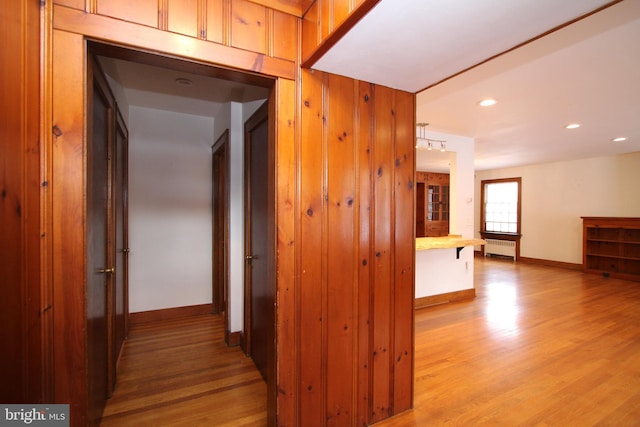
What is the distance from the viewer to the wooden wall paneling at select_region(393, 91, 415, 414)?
1876 mm

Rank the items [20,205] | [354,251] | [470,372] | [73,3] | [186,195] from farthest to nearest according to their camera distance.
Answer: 1. [186,195]
2. [470,372]
3. [354,251]
4. [73,3]
5. [20,205]

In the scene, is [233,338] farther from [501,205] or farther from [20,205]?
[501,205]

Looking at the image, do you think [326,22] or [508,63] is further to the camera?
[508,63]

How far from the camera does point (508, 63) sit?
2201 millimetres

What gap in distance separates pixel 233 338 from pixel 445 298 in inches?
120

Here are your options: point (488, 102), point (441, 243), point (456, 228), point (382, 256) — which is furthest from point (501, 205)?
point (382, 256)

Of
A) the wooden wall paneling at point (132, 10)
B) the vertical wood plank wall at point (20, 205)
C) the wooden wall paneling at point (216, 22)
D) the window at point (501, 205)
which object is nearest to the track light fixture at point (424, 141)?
the wooden wall paneling at point (216, 22)

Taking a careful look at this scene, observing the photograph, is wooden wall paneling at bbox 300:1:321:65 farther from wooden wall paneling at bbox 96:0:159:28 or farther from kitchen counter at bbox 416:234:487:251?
kitchen counter at bbox 416:234:487:251

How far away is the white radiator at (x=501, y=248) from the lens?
7.65 metres

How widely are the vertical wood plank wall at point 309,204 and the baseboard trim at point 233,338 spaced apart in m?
1.52

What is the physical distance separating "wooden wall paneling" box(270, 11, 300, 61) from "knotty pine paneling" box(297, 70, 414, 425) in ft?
0.48

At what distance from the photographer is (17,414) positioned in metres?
0.96

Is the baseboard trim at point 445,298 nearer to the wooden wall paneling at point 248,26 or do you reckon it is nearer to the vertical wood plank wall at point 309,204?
the vertical wood plank wall at point 309,204

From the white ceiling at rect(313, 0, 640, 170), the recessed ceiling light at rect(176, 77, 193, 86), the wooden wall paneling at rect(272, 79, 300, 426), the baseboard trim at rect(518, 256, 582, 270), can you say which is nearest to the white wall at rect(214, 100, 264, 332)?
the recessed ceiling light at rect(176, 77, 193, 86)
